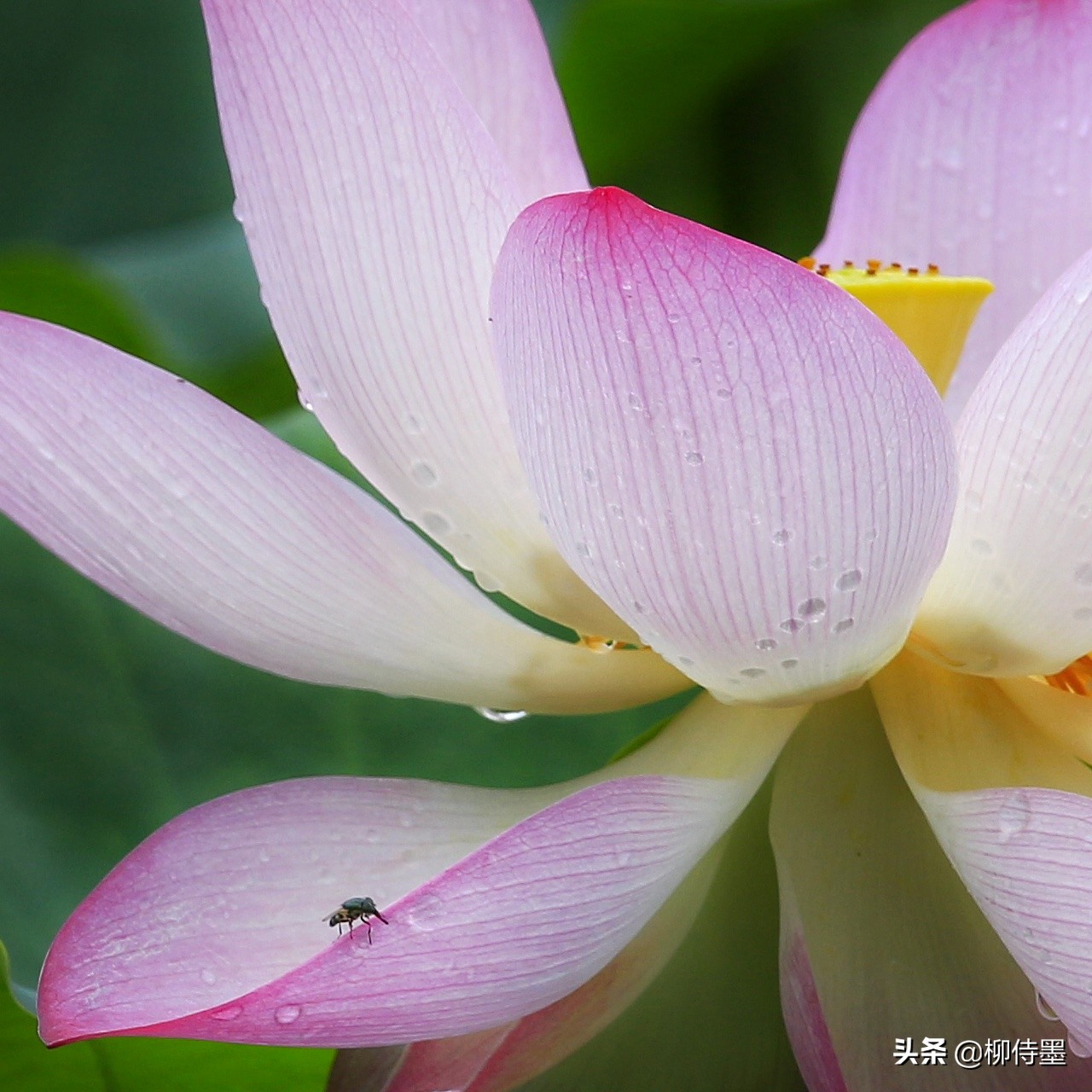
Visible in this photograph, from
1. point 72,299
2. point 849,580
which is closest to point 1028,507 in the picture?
point 849,580

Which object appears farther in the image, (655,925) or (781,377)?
(655,925)

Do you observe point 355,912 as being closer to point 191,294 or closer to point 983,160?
point 983,160

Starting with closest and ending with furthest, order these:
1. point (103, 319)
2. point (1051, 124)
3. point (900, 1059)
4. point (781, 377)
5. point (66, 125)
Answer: point (781, 377)
point (900, 1059)
point (1051, 124)
point (103, 319)
point (66, 125)

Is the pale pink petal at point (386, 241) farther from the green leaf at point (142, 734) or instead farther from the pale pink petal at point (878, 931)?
the green leaf at point (142, 734)

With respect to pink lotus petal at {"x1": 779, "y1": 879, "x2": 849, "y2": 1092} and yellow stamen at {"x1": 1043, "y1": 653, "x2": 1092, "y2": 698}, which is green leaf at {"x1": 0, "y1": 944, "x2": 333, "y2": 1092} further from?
yellow stamen at {"x1": 1043, "y1": 653, "x2": 1092, "y2": 698}

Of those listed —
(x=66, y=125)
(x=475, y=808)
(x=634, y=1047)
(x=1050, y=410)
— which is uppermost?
(x=66, y=125)

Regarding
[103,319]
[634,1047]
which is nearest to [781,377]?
[634,1047]

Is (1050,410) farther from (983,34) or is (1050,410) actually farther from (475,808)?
(983,34)

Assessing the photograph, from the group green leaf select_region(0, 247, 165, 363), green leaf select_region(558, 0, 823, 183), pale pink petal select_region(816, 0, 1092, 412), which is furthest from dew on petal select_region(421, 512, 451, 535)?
green leaf select_region(558, 0, 823, 183)
